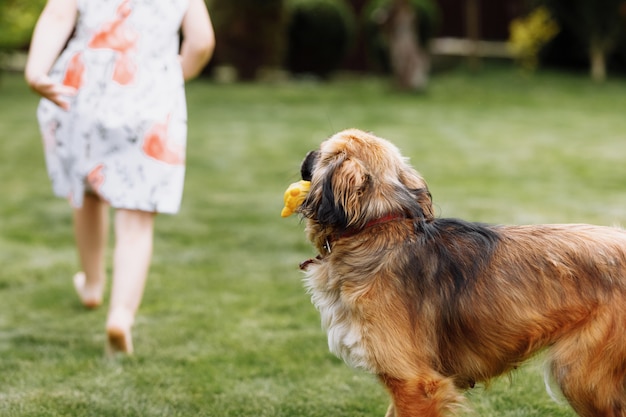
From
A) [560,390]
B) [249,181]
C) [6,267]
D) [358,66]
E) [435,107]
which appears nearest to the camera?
[560,390]

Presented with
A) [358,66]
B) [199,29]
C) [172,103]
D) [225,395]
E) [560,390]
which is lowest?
[358,66]

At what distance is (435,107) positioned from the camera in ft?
56.2

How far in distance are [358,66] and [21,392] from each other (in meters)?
21.5

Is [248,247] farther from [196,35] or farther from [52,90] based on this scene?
[52,90]

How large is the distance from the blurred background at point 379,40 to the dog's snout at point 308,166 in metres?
15.3

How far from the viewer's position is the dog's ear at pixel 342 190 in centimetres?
332

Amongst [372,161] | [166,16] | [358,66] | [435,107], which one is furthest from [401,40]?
[372,161]

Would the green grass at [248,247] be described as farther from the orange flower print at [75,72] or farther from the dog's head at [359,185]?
the orange flower print at [75,72]

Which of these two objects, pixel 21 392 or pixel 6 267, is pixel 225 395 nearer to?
pixel 21 392

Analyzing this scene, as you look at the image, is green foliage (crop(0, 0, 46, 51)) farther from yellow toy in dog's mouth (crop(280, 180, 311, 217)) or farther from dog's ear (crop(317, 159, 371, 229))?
dog's ear (crop(317, 159, 371, 229))

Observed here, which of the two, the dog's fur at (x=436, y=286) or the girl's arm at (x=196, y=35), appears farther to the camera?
the girl's arm at (x=196, y=35)

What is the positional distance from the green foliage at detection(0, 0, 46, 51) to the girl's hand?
1410 centimetres

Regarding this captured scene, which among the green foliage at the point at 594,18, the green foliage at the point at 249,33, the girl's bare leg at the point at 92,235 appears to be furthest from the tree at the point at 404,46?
the girl's bare leg at the point at 92,235

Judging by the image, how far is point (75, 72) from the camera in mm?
4895
